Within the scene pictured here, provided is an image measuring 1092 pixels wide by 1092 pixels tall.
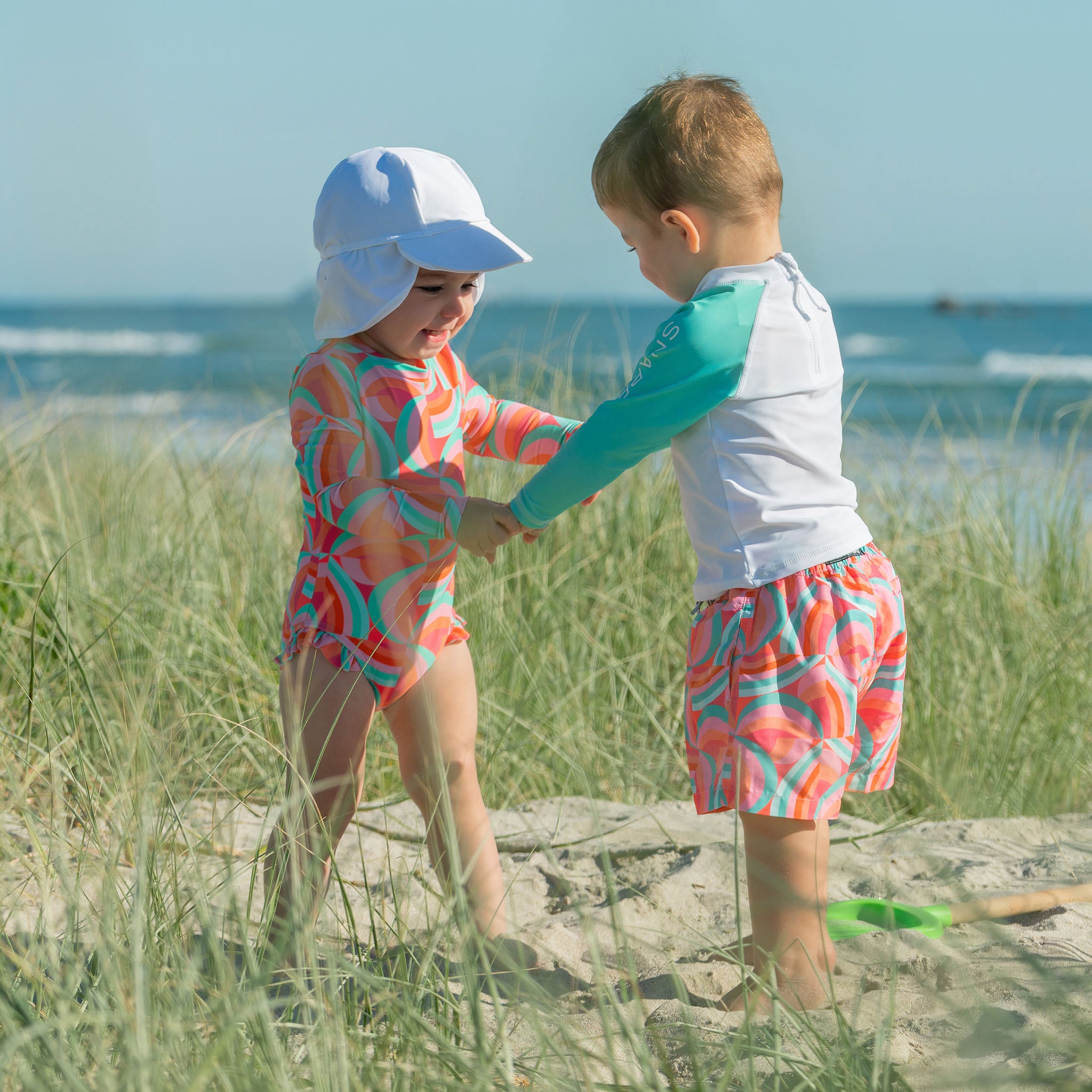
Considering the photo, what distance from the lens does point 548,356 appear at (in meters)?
4.19

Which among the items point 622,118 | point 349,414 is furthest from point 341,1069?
point 622,118

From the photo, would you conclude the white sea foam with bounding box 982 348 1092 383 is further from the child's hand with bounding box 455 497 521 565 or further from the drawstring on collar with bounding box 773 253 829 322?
the child's hand with bounding box 455 497 521 565

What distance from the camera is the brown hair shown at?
1679 millimetres

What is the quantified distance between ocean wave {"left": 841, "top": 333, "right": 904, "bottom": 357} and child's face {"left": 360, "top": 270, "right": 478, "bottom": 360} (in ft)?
77.5

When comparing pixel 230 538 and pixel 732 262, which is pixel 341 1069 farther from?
pixel 230 538

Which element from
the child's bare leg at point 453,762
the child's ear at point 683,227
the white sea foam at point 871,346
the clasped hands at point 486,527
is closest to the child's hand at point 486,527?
the clasped hands at point 486,527

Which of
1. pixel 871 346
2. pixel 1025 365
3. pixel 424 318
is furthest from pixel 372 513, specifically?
pixel 871 346

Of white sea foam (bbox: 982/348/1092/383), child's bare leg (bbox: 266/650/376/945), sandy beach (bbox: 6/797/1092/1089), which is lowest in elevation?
sandy beach (bbox: 6/797/1092/1089)

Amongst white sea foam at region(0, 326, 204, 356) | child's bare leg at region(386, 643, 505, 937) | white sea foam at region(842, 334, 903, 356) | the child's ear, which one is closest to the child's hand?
child's bare leg at region(386, 643, 505, 937)

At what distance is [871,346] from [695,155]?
1015 inches

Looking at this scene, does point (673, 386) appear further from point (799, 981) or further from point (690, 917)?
point (690, 917)

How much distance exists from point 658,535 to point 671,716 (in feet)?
1.99

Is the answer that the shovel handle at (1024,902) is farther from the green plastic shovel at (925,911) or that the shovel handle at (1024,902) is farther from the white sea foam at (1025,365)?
the white sea foam at (1025,365)

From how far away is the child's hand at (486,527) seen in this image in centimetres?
172
